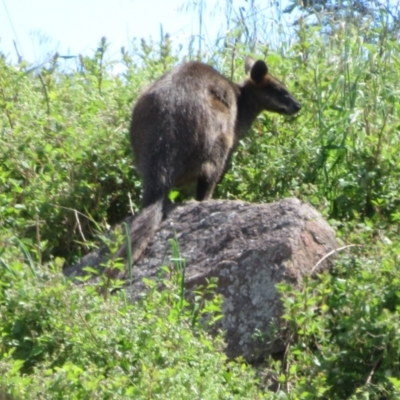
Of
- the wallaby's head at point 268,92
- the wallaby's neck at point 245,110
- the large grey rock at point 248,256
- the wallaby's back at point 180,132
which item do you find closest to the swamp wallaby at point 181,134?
the wallaby's back at point 180,132

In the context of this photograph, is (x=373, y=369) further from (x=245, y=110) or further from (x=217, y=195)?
(x=245, y=110)

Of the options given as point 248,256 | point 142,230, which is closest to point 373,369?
point 248,256

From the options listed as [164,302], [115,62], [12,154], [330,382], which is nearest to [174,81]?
[12,154]

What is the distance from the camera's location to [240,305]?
17.3 feet

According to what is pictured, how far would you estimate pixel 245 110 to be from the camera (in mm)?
7980

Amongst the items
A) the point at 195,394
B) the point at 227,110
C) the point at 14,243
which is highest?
the point at 227,110

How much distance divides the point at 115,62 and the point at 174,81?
1.74m

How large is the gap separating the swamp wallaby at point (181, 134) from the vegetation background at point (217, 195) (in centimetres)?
20

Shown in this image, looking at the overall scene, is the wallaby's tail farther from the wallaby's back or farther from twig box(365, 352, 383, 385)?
twig box(365, 352, 383, 385)

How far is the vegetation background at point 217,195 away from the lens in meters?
4.41

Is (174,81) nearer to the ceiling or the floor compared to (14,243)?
nearer to the ceiling

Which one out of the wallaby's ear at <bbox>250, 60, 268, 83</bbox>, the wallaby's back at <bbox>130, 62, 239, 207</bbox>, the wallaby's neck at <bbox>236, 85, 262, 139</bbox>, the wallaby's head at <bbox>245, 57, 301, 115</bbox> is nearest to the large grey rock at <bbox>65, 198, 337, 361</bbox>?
the wallaby's back at <bbox>130, 62, 239, 207</bbox>

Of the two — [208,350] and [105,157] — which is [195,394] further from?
[105,157]

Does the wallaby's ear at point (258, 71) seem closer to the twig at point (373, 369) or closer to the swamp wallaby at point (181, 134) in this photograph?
the swamp wallaby at point (181, 134)
